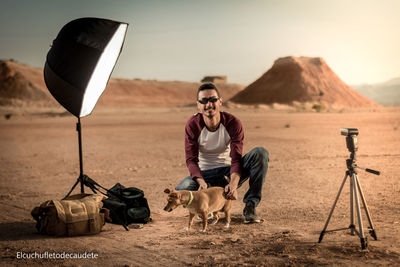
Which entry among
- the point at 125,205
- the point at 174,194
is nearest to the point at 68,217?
the point at 125,205

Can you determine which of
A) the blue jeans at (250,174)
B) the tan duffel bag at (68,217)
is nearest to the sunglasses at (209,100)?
the blue jeans at (250,174)

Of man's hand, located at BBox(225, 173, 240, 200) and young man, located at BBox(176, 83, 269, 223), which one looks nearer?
man's hand, located at BBox(225, 173, 240, 200)

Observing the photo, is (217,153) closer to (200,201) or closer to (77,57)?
(200,201)

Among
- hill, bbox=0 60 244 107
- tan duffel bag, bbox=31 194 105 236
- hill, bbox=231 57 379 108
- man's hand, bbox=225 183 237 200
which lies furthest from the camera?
hill, bbox=231 57 379 108

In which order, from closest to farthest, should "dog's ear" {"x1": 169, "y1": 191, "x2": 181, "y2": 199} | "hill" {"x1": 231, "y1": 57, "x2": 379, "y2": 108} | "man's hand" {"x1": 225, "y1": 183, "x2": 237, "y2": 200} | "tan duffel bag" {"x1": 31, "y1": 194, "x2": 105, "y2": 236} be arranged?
"dog's ear" {"x1": 169, "y1": 191, "x2": 181, "y2": 199} < "tan duffel bag" {"x1": 31, "y1": 194, "x2": 105, "y2": 236} < "man's hand" {"x1": 225, "y1": 183, "x2": 237, "y2": 200} < "hill" {"x1": 231, "y1": 57, "x2": 379, "y2": 108}

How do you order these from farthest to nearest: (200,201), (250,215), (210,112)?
(250,215)
(210,112)
(200,201)

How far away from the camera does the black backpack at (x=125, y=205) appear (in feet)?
16.3

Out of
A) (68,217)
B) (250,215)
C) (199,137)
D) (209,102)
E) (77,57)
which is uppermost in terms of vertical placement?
(77,57)

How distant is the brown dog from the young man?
24 centimetres

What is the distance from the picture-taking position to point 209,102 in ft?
16.0

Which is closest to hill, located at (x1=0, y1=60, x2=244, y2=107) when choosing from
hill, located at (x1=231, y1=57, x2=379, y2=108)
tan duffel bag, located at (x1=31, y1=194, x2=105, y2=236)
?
hill, located at (x1=231, y1=57, x2=379, y2=108)

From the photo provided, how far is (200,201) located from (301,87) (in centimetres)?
7502

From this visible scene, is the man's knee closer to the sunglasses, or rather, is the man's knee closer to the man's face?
the man's face

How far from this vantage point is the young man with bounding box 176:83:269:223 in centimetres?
490
